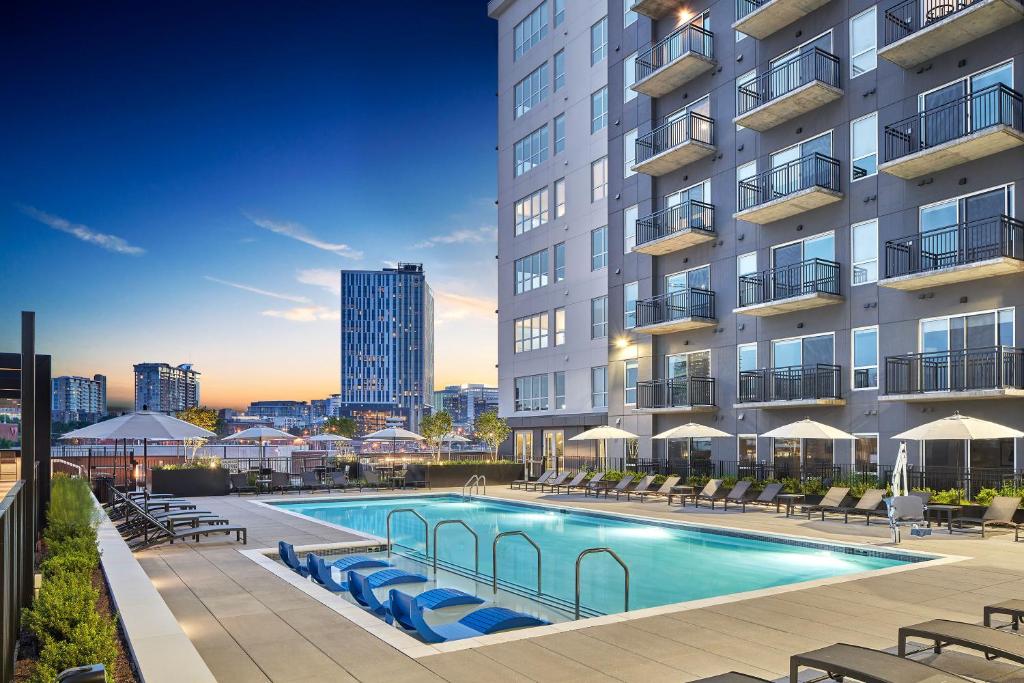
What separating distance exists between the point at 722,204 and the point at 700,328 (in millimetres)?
4259

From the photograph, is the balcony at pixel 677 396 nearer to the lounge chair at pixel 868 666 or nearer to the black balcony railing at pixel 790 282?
the black balcony railing at pixel 790 282

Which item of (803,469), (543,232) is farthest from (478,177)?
(803,469)

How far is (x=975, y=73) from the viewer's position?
19781 millimetres

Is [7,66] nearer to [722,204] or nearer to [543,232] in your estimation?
[722,204]

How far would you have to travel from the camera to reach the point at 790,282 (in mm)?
24219

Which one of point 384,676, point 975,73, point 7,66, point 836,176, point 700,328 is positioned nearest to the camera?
point 384,676

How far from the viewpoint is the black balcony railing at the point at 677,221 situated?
89.9 ft

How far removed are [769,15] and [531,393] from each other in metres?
20.0

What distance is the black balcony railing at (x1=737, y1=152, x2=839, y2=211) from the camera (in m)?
23.0

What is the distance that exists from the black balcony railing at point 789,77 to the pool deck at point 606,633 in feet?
51.8

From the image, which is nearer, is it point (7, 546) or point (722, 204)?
point (7, 546)

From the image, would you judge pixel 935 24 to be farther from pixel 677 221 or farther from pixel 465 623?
pixel 465 623

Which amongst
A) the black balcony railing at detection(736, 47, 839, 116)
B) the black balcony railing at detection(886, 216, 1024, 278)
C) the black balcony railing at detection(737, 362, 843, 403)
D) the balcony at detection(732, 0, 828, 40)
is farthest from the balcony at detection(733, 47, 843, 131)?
the black balcony railing at detection(737, 362, 843, 403)

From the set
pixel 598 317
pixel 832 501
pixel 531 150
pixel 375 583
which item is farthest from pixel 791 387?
pixel 531 150
